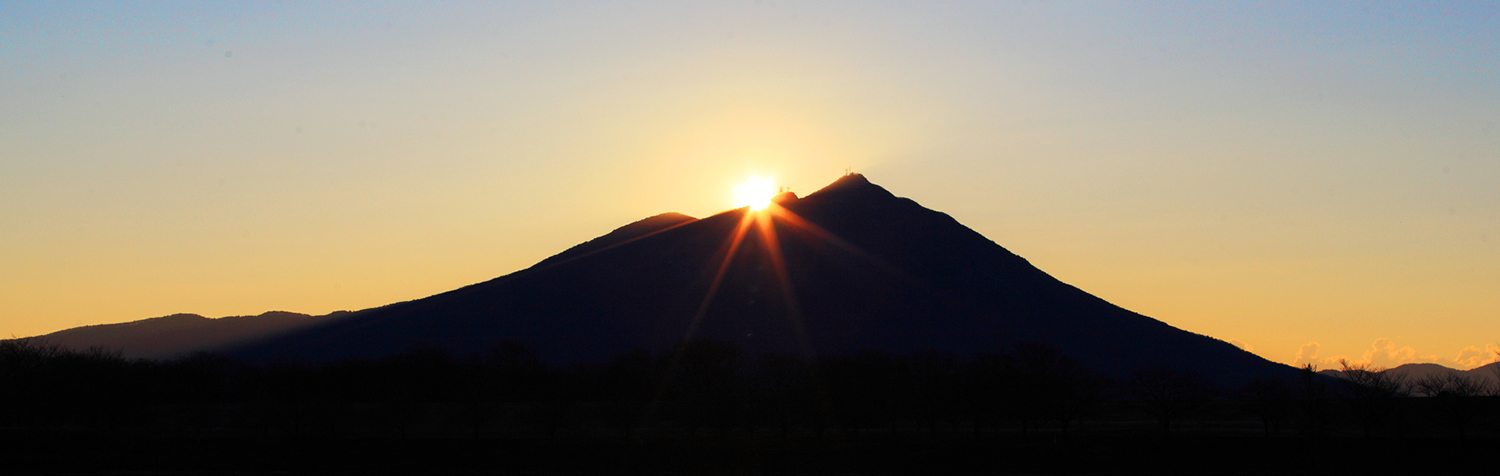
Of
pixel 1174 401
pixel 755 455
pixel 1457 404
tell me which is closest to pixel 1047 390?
pixel 1174 401

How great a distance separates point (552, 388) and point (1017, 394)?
5466cm

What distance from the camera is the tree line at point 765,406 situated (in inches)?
4035

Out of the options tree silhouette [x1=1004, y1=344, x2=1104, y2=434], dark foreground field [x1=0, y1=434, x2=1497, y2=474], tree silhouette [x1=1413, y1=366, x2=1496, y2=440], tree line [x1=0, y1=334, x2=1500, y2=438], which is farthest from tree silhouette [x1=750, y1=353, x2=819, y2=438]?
tree silhouette [x1=1413, y1=366, x2=1496, y2=440]

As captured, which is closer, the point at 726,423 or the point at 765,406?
the point at 726,423

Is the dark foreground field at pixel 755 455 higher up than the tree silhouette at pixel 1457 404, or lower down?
lower down

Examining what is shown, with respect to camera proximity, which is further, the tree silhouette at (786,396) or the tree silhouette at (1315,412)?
the tree silhouette at (786,396)

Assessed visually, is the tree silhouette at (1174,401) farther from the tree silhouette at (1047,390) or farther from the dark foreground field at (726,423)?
the tree silhouette at (1047,390)

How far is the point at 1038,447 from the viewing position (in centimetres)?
8050

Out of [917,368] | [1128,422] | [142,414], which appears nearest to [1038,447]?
[1128,422]

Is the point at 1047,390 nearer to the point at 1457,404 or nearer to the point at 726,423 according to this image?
the point at 726,423

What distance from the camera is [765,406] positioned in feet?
364

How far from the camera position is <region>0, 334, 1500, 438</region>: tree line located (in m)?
102

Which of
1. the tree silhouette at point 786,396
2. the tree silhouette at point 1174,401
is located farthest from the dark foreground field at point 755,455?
the tree silhouette at point 1174,401

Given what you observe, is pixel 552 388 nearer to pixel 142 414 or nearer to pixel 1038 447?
pixel 142 414
